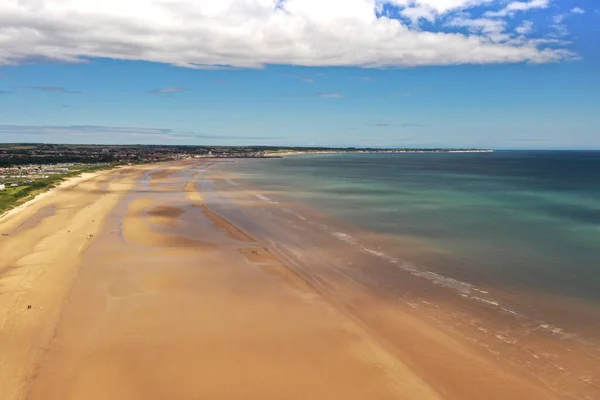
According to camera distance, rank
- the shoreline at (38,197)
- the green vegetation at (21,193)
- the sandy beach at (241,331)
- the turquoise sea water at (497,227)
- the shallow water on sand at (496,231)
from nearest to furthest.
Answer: the sandy beach at (241,331) → the shallow water on sand at (496,231) → the turquoise sea water at (497,227) → the shoreline at (38,197) → the green vegetation at (21,193)

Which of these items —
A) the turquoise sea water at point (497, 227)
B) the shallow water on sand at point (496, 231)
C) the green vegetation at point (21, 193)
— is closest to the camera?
the shallow water on sand at point (496, 231)

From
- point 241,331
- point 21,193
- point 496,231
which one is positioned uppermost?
point 21,193

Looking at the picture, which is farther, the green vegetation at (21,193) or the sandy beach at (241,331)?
the green vegetation at (21,193)

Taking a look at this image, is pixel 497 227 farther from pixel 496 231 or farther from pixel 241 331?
pixel 241 331

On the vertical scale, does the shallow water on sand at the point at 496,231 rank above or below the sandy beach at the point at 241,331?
above

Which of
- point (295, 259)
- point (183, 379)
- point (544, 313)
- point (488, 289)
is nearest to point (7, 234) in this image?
point (295, 259)

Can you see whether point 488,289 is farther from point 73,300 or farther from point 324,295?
point 73,300

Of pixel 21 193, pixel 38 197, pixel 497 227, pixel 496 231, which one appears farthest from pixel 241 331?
pixel 21 193

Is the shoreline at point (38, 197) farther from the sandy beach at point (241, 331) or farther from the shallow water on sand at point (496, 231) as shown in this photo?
the shallow water on sand at point (496, 231)

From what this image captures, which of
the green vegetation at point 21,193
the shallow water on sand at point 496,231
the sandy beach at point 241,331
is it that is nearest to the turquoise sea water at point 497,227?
the shallow water on sand at point 496,231
